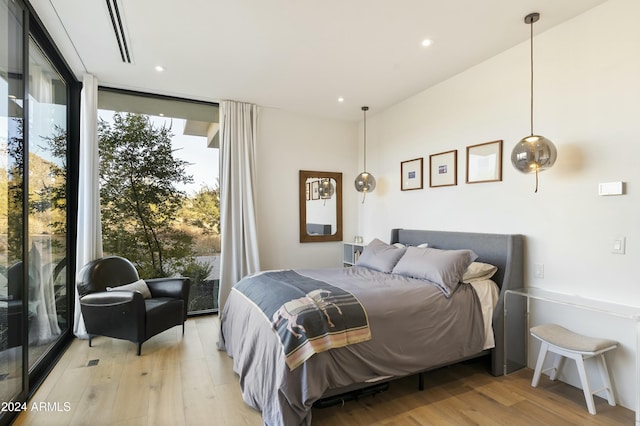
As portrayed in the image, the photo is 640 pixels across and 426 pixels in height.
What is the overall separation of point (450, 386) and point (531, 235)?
4.94 ft

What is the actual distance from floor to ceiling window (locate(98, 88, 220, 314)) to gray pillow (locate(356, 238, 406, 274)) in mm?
2102

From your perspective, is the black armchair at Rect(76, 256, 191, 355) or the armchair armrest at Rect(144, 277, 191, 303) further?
the armchair armrest at Rect(144, 277, 191, 303)

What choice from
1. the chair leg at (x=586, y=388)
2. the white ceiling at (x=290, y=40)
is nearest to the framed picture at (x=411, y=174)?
the white ceiling at (x=290, y=40)

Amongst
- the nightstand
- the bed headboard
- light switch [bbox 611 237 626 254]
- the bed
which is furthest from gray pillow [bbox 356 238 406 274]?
light switch [bbox 611 237 626 254]

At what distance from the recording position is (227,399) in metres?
2.40

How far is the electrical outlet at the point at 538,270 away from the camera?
285 cm

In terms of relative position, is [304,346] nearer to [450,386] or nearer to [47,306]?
[450,386]

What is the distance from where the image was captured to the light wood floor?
2.16 m

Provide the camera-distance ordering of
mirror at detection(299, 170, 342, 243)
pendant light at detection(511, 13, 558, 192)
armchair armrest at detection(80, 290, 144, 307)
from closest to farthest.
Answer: pendant light at detection(511, 13, 558, 192) → armchair armrest at detection(80, 290, 144, 307) → mirror at detection(299, 170, 342, 243)

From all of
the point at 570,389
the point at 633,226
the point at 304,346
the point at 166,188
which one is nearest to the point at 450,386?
the point at 570,389

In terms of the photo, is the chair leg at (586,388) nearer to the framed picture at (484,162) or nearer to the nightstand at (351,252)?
the framed picture at (484,162)

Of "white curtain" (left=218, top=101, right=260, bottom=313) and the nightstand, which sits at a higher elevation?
"white curtain" (left=218, top=101, right=260, bottom=313)

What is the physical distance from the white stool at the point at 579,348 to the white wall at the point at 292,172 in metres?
3.12

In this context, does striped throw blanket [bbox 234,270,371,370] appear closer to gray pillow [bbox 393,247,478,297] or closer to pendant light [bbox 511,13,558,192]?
gray pillow [bbox 393,247,478,297]
